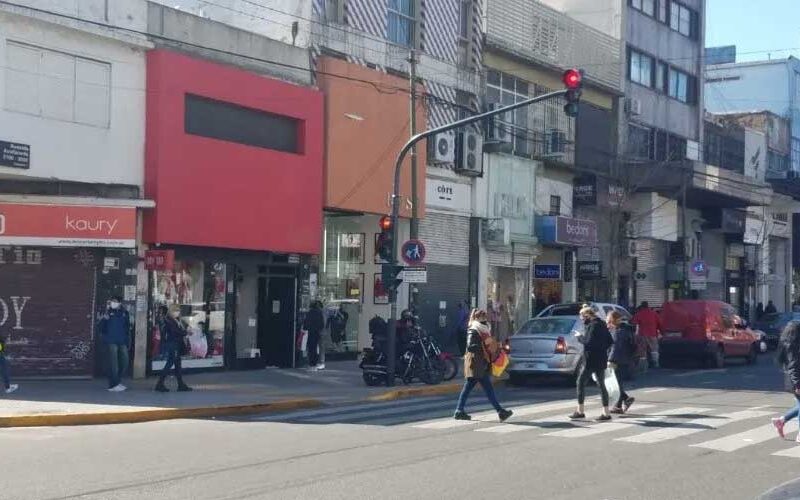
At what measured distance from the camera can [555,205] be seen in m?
38.7

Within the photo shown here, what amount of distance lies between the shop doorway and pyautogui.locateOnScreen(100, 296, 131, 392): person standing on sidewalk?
20.3 feet

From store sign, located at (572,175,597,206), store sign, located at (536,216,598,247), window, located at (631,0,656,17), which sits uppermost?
window, located at (631,0,656,17)

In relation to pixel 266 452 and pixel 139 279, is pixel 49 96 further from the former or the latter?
pixel 266 452

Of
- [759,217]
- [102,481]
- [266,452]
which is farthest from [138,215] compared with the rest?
[759,217]

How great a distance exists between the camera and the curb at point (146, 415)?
1619 cm

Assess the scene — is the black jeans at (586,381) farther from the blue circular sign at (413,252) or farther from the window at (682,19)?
the window at (682,19)

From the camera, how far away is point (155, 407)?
58.2ft

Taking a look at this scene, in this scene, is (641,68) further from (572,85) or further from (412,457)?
(412,457)

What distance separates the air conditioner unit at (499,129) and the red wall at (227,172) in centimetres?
875

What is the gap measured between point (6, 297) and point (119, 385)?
318 centimetres

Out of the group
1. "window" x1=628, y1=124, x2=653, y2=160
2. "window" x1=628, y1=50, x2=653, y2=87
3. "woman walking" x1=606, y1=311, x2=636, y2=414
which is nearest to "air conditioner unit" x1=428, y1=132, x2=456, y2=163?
"window" x1=628, y1=124, x2=653, y2=160

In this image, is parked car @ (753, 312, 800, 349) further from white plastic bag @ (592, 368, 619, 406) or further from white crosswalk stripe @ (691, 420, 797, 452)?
white crosswalk stripe @ (691, 420, 797, 452)

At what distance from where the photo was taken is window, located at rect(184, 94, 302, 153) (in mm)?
24406

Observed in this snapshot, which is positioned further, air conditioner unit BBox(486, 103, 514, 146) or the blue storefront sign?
the blue storefront sign
